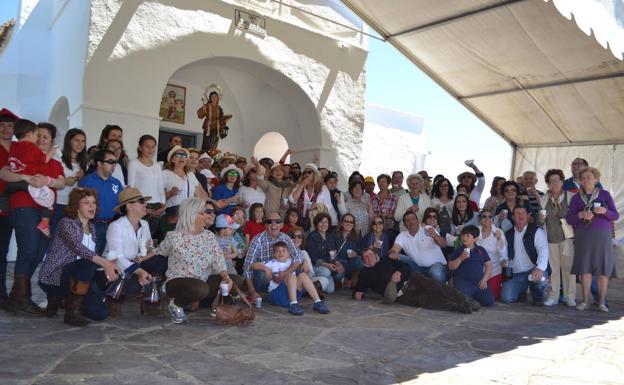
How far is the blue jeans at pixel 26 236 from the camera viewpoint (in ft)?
14.0

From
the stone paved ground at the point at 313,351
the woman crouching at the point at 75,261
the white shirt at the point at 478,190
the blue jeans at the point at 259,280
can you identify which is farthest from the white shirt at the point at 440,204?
the woman crouching at the point at 75,261

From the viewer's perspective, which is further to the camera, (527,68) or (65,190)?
(527,68)

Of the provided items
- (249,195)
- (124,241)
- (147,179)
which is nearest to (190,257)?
(124,241)

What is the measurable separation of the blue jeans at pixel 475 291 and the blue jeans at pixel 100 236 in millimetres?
3695

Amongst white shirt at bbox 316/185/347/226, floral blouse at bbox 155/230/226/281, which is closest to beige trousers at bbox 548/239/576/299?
white shirt at bbox 316/185/347/226

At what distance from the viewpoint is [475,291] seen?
5.96m

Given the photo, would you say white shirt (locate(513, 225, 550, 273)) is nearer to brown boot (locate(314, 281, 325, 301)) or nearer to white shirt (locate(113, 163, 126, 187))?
brown boot (locate(314, 281, 325, 301))

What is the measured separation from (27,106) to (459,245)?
900 cm

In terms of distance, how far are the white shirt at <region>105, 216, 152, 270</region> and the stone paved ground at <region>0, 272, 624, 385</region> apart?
52 centimetres

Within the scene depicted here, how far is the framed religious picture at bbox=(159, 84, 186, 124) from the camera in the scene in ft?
36.3

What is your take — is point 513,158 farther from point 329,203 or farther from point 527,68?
point 329,203

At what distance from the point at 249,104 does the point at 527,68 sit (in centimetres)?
592

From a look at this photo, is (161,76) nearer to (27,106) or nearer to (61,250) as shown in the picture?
(27,106)

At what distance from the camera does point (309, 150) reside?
10.6 m
